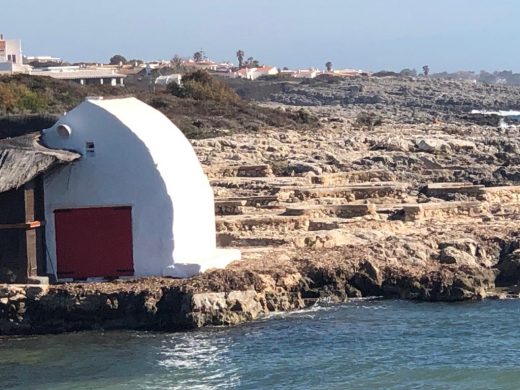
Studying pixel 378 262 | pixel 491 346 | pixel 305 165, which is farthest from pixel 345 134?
pixel 491 346

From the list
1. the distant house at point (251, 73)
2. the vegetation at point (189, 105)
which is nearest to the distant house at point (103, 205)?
the vegetation at point (189, 105)

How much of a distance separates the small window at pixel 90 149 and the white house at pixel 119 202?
0.02 metres

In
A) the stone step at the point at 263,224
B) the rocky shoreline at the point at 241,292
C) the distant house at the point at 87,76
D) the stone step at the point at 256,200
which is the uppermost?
the distant house at the point at 87,76

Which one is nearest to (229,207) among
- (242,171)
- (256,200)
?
(256,200)

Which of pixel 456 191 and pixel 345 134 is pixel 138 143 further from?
pixel 345 134

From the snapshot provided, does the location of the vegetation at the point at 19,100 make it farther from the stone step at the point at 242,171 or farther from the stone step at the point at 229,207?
the stone step at the point at 229,207

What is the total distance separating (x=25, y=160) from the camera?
19.1 meters

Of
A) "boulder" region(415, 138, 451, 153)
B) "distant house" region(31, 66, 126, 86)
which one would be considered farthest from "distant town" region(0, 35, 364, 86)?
"boulder" region(415, 138, 451, 153)

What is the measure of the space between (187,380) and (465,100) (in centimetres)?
8055

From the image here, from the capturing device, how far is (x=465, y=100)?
9412cm

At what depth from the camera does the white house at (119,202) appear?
1967cm

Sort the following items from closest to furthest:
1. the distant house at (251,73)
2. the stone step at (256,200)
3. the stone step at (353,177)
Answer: the stone step at (256,200) < the stone step at (353,177) < the distant house at (251,73)

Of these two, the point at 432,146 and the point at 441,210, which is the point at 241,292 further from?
the point at 432,146

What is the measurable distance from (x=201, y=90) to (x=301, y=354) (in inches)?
1739
